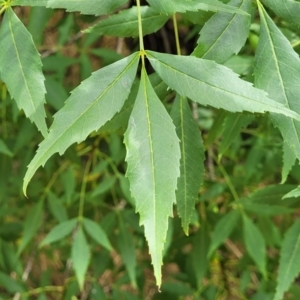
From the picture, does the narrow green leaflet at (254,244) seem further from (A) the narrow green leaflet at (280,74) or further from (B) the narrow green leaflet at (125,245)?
(A) the narrow green leaflet at (280,74)

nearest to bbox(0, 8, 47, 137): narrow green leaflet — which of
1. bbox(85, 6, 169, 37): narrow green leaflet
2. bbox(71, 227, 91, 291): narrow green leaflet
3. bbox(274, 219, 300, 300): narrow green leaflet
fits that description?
bbox(85, 6, 169, 37): narrow green leaflet

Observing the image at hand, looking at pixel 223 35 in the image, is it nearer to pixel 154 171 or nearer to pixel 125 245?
pixel 154 171

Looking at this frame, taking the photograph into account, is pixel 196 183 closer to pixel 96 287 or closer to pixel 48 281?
pixel 96 287

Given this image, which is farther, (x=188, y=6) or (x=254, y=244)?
(x=254, y=244)

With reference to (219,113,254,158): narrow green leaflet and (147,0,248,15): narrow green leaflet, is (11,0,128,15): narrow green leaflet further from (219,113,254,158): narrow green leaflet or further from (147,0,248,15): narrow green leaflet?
(219,113,254,158): narrow green leaflet

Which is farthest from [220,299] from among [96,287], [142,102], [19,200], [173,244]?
[142,102]

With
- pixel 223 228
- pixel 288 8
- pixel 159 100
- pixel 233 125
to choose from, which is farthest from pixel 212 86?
pixel 223 228

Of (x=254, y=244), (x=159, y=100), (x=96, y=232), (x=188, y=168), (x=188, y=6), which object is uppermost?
(x=188, y=6)
